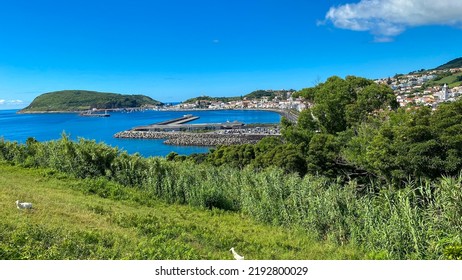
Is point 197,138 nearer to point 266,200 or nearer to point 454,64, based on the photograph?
point 266,200

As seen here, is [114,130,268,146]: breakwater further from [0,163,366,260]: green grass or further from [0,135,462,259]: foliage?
[0,163,366,260]: green grass

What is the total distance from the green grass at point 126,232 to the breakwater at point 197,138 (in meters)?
36.2

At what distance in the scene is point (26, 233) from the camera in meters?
3.46

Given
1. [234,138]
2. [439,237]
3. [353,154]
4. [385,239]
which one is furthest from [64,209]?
[234,138]

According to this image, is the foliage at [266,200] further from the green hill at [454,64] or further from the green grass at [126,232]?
the green hill at [454,64]

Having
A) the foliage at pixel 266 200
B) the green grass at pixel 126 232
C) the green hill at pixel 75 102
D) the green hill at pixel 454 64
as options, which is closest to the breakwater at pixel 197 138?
the foliage at pixel 266 200

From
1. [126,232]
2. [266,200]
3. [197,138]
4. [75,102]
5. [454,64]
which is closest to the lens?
[126,232]

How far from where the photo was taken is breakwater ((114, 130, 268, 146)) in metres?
45.0

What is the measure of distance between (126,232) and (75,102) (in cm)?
14008

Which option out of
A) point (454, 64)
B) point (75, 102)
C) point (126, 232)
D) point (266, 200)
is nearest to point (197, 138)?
point (266, 200)

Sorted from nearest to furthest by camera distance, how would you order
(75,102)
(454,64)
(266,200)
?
(266,200) < (454,64) < (75,102)

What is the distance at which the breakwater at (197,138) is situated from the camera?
148 feet

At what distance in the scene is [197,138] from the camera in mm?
48125

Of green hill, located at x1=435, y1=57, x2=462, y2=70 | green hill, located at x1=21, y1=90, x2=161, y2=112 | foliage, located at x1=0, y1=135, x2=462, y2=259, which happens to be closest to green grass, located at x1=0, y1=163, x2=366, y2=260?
foliage, located at x1=0, y1=135, x2=462, y2=259
